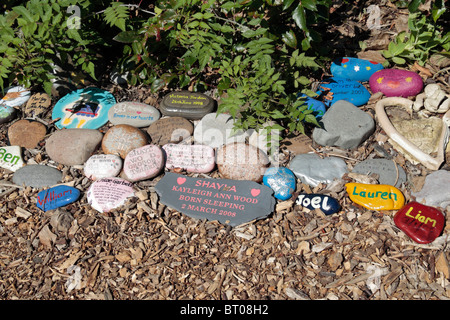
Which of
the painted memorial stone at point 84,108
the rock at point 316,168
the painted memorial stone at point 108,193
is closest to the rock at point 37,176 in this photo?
the painted memorial stone at point 108,193

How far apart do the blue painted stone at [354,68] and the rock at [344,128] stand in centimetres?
51

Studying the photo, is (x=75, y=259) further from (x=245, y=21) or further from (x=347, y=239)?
(x=245, y=21)

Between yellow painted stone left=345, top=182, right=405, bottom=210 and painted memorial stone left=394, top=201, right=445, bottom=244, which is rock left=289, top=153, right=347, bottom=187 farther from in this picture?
painted memorial stone left=394, top=201, right=445, bottom=244

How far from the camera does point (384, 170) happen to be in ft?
9.80

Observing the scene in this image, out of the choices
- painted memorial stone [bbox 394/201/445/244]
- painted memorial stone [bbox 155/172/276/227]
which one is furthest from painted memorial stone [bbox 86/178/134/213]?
painted memorial stone [bbox 394/201/445/244]

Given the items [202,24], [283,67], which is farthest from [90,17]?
[283,67]

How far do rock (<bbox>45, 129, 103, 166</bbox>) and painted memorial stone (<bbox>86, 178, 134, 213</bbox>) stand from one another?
39cm

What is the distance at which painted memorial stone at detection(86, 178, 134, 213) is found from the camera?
2896 millimetres

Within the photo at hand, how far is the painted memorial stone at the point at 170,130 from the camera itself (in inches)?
132

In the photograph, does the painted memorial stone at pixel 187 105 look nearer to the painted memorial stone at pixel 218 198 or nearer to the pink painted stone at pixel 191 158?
the pink painted stone at pixel 191 158

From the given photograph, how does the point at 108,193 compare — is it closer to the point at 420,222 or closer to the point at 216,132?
the point at 216,132

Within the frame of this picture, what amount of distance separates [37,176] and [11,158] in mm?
363

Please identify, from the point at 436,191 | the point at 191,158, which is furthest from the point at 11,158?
the point at 436,191
